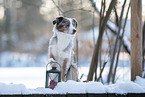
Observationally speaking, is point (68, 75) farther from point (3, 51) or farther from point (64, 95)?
point (3, 51)

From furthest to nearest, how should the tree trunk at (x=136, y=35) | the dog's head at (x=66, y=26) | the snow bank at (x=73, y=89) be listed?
the dog's head at (x=66, y=26), the tree trunk at (x=136, y=35), the snow bank at (x=73, y=89)

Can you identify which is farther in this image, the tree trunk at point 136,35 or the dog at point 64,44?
the dog at point 64,44

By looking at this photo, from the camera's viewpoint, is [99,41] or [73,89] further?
[99,41]

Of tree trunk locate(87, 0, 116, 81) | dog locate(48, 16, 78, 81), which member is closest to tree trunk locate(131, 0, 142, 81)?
tree trunk locate(87, 0, 116, 81)

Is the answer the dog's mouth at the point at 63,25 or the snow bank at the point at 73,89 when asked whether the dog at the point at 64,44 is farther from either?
the snow bank at the point at 73,89

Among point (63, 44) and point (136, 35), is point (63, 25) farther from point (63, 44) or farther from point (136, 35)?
point (136, 35)

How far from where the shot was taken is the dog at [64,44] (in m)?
1.87

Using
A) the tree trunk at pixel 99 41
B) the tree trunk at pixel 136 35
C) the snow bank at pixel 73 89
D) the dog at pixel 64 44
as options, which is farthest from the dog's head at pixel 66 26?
the snow bank at pixel 73 89

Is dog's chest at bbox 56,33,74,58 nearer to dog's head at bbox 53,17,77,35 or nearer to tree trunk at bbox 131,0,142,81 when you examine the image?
dog's head at bbox 53,17,77,35

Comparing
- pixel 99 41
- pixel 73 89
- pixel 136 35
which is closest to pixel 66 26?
pixel 99 41

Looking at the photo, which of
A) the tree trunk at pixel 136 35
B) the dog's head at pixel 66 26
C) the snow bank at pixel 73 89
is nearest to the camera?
the snow bank at pixel 73 89

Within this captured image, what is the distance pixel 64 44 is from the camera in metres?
1.90

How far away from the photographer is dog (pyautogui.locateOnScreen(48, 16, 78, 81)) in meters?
1.87

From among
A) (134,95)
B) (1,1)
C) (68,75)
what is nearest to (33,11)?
(1,1)
